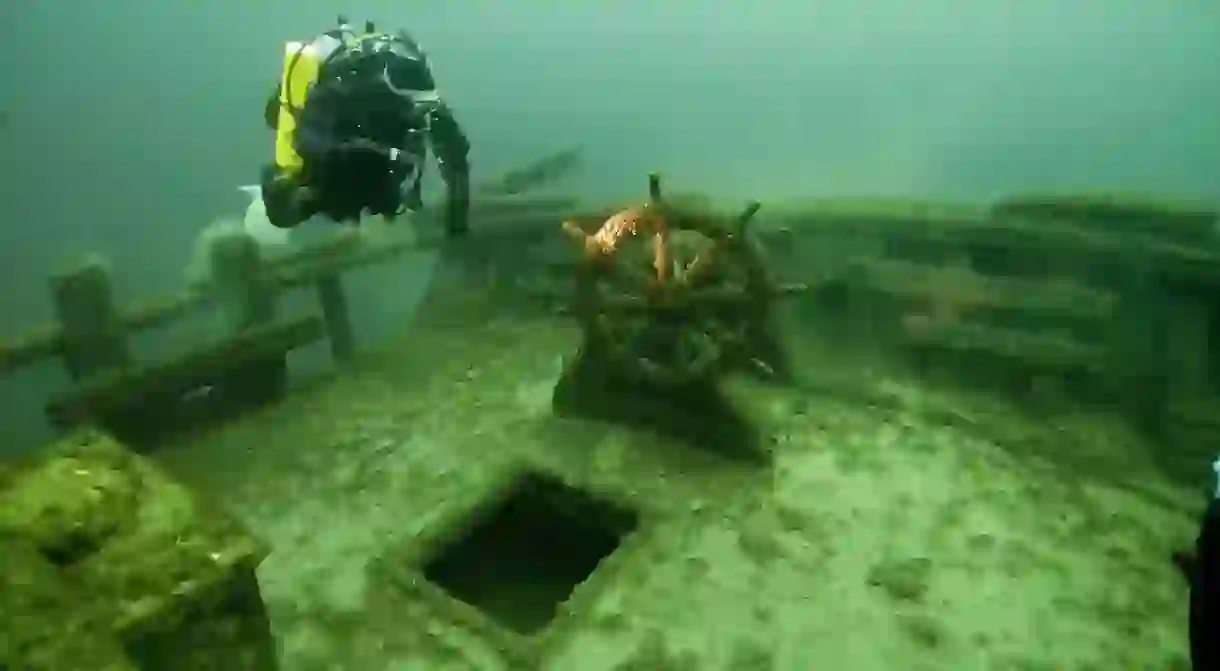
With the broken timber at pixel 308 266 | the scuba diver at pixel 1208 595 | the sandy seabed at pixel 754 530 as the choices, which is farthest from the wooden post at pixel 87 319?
the scuba diver at pixel 1208 595

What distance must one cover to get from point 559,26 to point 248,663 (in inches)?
4743

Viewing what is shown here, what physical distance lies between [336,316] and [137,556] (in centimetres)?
498

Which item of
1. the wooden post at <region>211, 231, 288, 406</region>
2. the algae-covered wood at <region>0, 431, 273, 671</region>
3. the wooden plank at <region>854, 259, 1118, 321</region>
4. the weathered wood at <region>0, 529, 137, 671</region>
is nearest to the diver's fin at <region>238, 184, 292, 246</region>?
the wooden post at <region>211, 231, 288, 406</region>

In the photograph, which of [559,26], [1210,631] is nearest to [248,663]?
[1210,631]

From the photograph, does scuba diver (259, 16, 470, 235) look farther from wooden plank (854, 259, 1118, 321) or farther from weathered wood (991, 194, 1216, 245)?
weathered wood (991, 194, 1216, 245)

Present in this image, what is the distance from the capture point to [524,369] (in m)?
6.18

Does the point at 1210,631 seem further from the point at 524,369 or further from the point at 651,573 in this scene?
the point at 524,369

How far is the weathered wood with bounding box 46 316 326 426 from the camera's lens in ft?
16.0

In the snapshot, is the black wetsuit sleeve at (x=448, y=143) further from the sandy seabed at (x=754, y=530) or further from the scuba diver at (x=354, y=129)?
the sandy seabed at (x=754, y=530)

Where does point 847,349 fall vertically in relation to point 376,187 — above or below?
below

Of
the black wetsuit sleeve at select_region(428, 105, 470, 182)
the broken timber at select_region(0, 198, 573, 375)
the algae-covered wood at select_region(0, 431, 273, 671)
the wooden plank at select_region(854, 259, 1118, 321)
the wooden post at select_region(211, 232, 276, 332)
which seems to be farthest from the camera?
the wooden post at select_region(211, 232, 276, 332)

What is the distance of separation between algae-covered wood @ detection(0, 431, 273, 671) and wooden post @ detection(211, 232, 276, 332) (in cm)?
361

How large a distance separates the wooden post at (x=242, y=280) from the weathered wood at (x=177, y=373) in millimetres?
738

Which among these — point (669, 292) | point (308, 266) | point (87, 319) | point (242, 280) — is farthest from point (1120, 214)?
point (87, 319)
